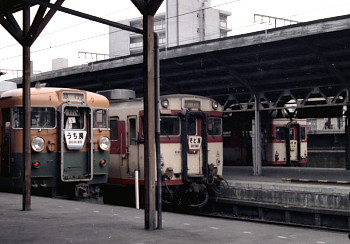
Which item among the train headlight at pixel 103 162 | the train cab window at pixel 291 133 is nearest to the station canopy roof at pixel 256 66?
the train headlight at pixel 103 162

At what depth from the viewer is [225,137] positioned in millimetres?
26516

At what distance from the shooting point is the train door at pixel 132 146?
48.0ft

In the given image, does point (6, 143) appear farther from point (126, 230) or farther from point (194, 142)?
point (126, 230)

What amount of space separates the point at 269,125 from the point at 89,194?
14.5 m

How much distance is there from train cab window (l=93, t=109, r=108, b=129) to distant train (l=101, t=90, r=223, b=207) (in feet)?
2.42

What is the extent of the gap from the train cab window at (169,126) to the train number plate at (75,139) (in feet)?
7.25

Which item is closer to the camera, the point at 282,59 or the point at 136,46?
the point at 282,59

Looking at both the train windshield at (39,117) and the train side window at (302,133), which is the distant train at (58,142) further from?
the train side window at (302,133)

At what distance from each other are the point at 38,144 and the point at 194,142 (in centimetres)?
450

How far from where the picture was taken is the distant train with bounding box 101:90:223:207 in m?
14.5

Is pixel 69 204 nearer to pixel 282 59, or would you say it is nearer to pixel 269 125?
pixel 282 59

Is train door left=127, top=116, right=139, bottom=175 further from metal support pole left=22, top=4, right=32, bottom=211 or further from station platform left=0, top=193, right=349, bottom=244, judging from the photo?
metal support pole left=22, top=4, right=32, bottom=211

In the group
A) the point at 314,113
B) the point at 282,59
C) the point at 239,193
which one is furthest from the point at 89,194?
the point at 314,113

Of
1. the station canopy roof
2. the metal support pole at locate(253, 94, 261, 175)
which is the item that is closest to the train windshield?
the station canopy roof
